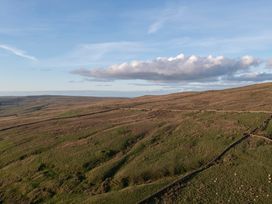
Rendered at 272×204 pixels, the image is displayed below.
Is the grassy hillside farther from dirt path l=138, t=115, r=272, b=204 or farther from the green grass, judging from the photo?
dirt path l=138, t=115, r=272, b=204

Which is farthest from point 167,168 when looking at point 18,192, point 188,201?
point 18,192

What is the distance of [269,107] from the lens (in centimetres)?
6178

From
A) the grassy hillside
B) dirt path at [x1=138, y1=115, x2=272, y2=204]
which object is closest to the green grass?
the grassy hillside

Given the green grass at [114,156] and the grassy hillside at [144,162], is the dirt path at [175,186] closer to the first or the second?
the grassy hillside at [144,162]

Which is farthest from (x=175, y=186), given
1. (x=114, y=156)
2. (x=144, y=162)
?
(x=114, y=156)

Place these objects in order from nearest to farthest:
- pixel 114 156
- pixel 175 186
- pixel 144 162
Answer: pixel 175 186, pixel 144 162, pixel 114 156

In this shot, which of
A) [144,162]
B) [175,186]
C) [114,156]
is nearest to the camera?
[175,186]

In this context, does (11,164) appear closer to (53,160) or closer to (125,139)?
(53,160)

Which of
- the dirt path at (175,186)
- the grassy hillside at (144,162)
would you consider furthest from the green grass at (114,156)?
the dirt path at (175,186)

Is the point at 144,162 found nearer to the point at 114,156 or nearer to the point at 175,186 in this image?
the point at 114,156

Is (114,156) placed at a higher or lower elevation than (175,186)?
higher

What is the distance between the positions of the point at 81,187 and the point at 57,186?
9.70 feet

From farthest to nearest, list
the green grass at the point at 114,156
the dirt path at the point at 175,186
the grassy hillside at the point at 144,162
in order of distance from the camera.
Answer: the green grass at the point at 114,156
the grassy hillside at the point at 144,162
the dirt path at the point at 175,186

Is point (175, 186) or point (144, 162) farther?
point (144, 162)
